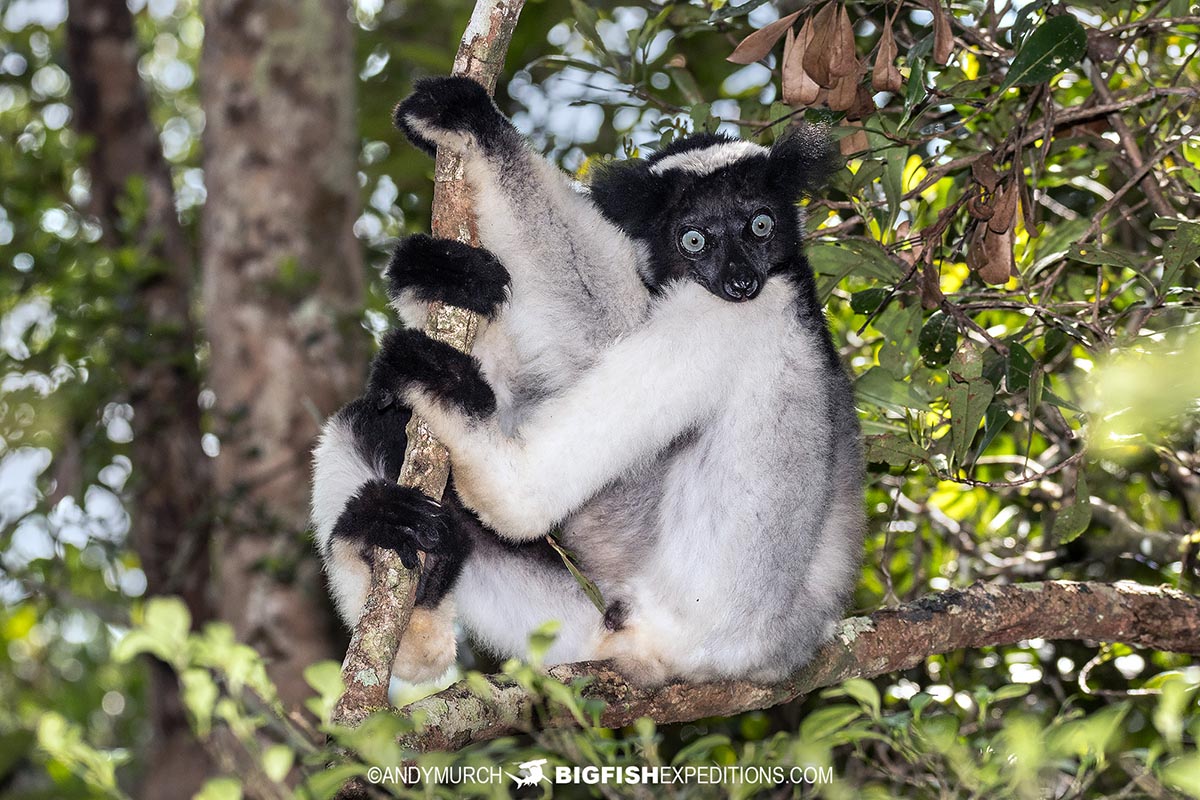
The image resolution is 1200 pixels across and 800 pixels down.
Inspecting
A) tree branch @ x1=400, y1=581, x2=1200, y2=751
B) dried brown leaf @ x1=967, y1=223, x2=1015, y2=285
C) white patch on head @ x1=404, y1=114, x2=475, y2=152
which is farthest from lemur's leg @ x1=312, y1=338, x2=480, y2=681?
dried brown leaf @ x1=967, y1=223, x2=1015, y2=285

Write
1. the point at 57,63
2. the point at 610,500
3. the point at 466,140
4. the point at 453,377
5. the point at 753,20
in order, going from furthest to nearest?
the point at 57,63 < the point at 753,20 < the point at 610,500 < the point at 466,140 < the point at 453,377

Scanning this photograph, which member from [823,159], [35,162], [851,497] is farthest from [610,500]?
[35,162]

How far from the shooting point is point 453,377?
277 cm

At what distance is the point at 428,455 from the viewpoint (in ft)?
8.96

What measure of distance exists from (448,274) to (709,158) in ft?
3.34

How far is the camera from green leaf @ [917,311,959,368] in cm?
328

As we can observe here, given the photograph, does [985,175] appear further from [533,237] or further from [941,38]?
[533,237]

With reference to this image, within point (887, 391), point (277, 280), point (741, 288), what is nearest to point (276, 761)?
point (741, 288)

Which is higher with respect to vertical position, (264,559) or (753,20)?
(753,20)

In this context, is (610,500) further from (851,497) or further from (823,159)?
(823,159)

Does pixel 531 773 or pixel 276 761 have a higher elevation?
pixel 276 761

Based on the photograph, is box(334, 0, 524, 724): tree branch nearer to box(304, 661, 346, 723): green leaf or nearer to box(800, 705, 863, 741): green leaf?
box(304, 661, 346, 723): green leaf

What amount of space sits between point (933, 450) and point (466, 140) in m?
1.74

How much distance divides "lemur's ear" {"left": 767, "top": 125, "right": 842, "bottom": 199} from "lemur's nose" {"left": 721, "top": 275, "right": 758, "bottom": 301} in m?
0.48
